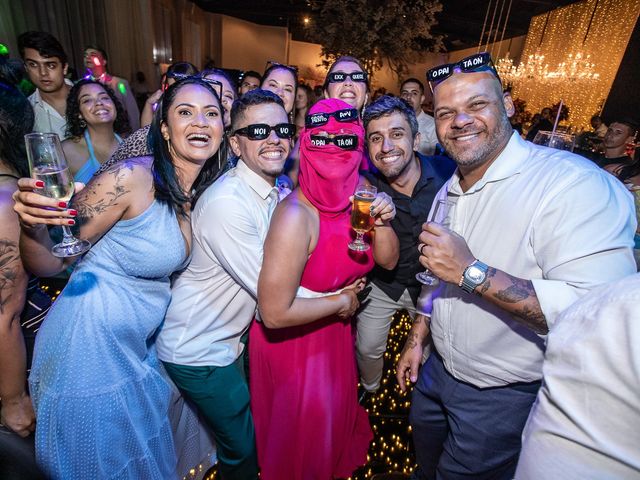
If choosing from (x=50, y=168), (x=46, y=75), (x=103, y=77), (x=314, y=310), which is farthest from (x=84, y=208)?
(x=103, y=77)

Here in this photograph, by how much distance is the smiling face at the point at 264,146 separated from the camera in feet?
6.52

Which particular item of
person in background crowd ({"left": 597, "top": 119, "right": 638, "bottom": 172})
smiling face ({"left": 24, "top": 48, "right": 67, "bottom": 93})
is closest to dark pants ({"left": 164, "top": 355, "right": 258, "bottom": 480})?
smiling face ({"left": 24, "top": 48, "right": 67, "bottom": 93})

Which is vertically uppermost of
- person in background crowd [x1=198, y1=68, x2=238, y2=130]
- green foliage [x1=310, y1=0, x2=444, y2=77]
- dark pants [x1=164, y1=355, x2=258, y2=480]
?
green foliage [x1=310, y1=0, x2=444, y2=77]

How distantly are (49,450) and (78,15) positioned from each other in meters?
8.70

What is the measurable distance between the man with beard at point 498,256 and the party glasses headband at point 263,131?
0.87m

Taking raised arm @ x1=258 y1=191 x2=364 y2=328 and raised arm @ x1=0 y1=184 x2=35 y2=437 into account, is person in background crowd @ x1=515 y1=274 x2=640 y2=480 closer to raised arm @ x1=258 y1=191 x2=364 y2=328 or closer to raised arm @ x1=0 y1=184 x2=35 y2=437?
raised arm @ x1=258 y1=191 x2=364 y2=328

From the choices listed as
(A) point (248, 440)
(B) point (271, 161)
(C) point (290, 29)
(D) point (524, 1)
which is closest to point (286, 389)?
(A) point (248, 440)

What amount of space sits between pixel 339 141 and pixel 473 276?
3.17 ft

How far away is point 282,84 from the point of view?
3.35 m

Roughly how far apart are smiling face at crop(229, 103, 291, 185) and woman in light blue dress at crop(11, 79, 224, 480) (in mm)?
463

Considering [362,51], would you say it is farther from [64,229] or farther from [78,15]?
[64,229]

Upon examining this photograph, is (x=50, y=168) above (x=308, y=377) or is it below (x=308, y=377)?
above

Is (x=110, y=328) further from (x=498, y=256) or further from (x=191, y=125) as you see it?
(x=498, y=256)

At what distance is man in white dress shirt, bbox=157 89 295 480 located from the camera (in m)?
1.64
